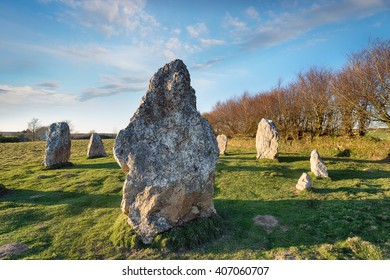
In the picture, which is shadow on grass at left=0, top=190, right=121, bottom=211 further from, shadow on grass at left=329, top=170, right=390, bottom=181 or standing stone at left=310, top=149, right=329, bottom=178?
shadow on grass at left=329, top=170, right=390, bottom=181

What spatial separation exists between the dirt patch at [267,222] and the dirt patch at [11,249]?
719cm


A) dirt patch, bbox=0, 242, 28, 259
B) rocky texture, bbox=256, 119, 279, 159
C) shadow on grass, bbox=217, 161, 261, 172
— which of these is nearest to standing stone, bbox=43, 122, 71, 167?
shadow on grass, bbox=217, 161, 261, 172

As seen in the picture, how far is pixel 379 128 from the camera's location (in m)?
22.0

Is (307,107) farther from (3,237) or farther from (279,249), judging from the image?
(3,237)

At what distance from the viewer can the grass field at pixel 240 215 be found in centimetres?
709

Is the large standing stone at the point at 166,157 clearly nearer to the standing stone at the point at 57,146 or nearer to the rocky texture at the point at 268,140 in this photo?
the rocky texture at the point at 268,140

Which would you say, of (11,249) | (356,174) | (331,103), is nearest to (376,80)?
(331,103)

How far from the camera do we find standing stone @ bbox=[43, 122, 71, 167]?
1973 centimetres

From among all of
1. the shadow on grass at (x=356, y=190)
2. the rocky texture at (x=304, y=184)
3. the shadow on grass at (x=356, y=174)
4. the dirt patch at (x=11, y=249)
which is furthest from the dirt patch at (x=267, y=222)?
the dirt patch at (x=11, y=249)

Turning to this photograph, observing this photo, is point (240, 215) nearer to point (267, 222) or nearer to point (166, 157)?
point (267, 222)

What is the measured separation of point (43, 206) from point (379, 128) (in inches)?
979

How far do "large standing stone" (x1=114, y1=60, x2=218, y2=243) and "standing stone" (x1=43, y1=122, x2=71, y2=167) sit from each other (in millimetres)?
14355

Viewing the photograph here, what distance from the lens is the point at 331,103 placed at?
84.9ft
